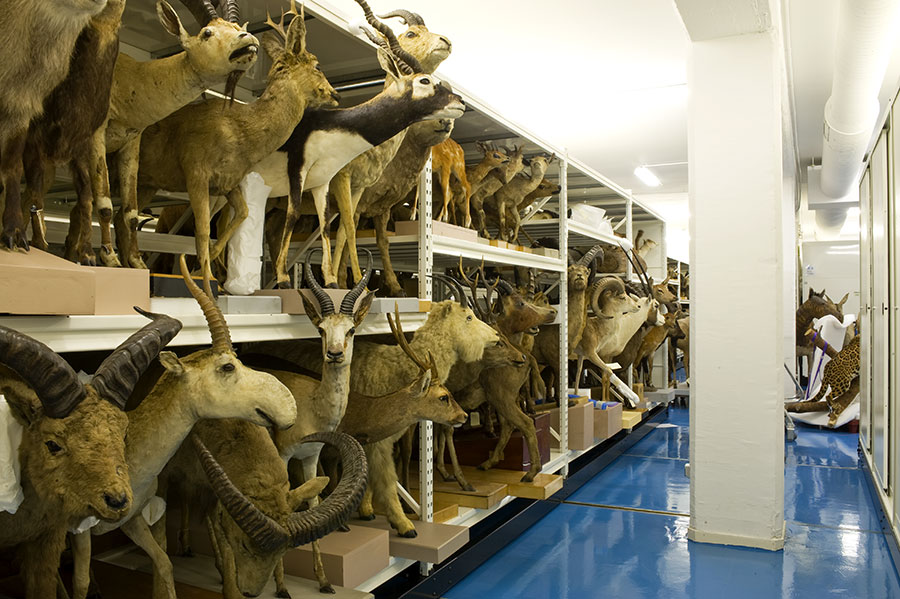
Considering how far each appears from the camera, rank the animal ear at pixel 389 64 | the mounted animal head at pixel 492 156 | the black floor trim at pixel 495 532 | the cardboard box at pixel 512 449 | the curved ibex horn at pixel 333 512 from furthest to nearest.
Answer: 1. the cardboard box at pixel 512 449
2. the mounted animal head at pixel 492 156
3. the black floor trim at pixel 495 532
4. the animal ear at pixel 389 64
5. the curved ibex horn at pixel 333 512

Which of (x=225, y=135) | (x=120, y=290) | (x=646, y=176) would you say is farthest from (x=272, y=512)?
(x=646, y=176)

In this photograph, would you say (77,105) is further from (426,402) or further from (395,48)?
(426,402)

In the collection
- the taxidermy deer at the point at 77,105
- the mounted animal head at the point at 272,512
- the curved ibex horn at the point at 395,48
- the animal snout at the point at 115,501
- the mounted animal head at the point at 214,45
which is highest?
the curved ibex horn at the point at 395,48

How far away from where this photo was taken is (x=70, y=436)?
59.2 inches

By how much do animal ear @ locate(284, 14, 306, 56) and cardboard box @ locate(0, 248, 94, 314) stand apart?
1089 mm

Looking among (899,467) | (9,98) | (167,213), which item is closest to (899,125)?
(899,467)

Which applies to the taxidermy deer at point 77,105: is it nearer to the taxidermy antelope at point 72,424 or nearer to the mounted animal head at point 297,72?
the taxidermy antelope at point 72,424

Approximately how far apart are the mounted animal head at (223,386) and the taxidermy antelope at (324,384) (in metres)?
0.45

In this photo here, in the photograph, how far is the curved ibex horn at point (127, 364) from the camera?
62.0 inches

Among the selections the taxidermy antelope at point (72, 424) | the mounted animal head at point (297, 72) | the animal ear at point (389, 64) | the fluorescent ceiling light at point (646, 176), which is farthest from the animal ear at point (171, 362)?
the fluorescent ceiling light at point (646, 176)

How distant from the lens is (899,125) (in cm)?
399

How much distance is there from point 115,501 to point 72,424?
0.64 feet

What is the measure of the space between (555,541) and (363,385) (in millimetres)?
1928

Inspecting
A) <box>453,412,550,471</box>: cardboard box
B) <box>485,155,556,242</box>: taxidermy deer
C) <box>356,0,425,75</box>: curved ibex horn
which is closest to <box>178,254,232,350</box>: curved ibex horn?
<box>356,0,425,75</box>: curved ibex horn
